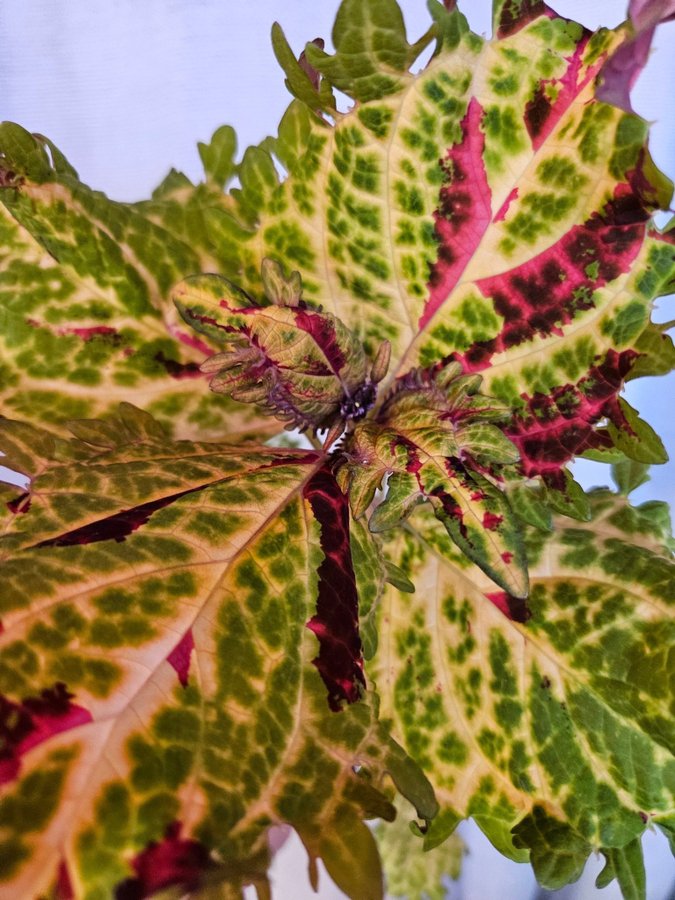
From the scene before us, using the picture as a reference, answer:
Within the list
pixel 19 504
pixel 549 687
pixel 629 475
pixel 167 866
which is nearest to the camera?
pixel 167 866

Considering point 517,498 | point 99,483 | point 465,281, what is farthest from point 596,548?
point 99,483

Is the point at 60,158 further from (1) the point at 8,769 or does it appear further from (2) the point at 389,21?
(1) the point at 8,769

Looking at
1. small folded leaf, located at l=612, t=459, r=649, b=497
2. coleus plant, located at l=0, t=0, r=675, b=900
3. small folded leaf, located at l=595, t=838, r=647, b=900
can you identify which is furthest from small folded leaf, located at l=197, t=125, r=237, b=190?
small folded leaf, located at l=595, t=838, r=647, b=900

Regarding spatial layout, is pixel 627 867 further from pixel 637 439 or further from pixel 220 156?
pixel 220 156

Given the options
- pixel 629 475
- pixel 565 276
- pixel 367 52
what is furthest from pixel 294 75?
pixel 629 475

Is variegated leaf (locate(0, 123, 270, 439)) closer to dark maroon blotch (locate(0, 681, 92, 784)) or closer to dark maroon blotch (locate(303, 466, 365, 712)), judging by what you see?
dark maroon blotch (locate(303, 466, 365, 712))

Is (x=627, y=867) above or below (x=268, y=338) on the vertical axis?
below
